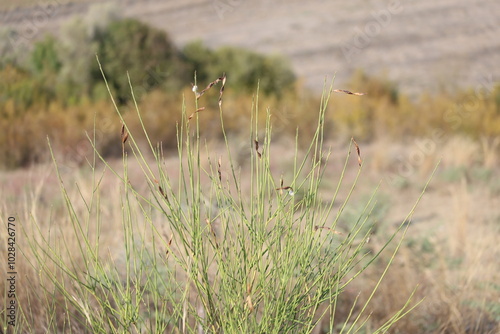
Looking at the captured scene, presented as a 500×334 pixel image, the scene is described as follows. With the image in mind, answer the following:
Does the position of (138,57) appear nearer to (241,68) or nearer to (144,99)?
(144,99)

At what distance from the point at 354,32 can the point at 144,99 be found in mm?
8102

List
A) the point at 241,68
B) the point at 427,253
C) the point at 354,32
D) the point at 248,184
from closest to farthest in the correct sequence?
the point at 427,253
the point at 248,184
the point at 241,68
the point at 354,32

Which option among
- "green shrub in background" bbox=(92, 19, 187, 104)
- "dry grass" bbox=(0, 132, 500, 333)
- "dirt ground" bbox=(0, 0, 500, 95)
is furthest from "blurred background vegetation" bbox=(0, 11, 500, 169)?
"dirt ground" bbox=(0, 0, 500, 95)

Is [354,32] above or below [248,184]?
below

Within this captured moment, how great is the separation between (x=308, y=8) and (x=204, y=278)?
16121mm

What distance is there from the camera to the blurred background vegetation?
24.6 ft

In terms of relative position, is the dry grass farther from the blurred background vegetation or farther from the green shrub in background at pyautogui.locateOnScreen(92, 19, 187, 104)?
the green shrub in background at pyautogui.locateOnScreen(92, 19, 187, 104)

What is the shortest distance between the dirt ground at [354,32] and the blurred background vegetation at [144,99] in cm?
361

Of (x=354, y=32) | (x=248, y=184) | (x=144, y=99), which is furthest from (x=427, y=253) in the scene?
(x=354, y=32)

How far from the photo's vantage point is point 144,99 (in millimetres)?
8406

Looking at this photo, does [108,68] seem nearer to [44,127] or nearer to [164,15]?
[44,127]

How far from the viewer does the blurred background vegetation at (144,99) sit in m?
7.51

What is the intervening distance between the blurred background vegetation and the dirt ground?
361 centimetres

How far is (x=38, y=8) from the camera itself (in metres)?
10.6
